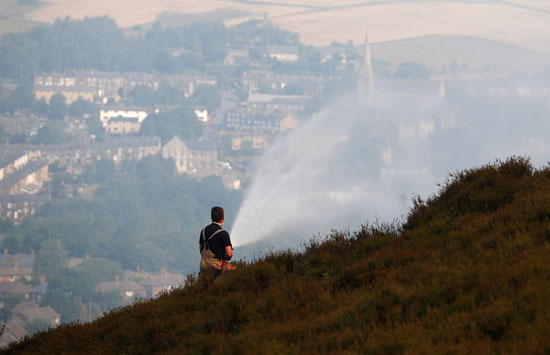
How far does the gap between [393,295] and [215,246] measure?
2931mm

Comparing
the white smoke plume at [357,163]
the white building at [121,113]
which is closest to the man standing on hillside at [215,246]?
the white smoke plume at [357,163]

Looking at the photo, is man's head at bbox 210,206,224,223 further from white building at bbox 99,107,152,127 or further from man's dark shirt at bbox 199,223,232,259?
white building at bbox 99,107,152,127

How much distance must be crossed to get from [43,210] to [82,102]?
7770cm

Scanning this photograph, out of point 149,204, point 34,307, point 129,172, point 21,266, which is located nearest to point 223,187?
point 149,204

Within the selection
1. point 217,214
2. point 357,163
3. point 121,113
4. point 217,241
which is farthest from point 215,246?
point 121,113

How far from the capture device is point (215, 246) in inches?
333

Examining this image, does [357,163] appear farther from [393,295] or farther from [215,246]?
[393,295]

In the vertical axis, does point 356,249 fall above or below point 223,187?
above

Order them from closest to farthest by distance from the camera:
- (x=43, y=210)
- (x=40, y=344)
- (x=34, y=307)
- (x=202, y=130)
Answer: (x=40, y=344) < (x=34, y=307) < (x=43, y=210) < (x=202, y=130)

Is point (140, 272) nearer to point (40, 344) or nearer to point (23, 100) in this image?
point (40, 344)

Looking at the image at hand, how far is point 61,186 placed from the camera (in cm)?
14062

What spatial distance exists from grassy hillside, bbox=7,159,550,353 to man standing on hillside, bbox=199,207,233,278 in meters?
0.22

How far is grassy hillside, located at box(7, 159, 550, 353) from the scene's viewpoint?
5.11 metres

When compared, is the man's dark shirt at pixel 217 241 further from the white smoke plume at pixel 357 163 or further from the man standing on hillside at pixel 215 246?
the white smoke plume at pixel 357 163
